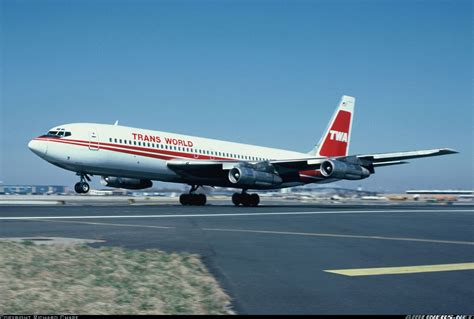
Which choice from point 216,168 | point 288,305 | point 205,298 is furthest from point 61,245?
point 216,168

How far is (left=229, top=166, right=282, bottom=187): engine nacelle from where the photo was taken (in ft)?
115

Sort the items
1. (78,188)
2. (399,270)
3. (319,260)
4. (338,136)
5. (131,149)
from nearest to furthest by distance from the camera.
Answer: (399,270)
(319,260)
(78,188)
(131,149)
(338,136)

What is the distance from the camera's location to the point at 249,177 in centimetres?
3528

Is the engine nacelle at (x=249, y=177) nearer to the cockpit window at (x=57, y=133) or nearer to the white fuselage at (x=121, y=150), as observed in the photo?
the white fuselage at (x=121, y=150)

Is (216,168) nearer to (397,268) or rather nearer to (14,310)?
(397,268)

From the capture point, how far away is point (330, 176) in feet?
119

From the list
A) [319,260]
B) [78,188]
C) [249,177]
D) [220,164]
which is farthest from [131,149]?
[319,260]

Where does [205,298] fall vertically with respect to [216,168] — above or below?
below

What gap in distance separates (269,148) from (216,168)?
9.44m

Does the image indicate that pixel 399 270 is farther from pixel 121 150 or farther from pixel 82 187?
pixel 121 150

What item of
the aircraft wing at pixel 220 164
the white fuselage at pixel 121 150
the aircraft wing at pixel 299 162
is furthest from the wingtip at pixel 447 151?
the white fuselage at pixel 121 150

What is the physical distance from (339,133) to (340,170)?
40.7 feet

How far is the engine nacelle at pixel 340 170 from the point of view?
3603 cm

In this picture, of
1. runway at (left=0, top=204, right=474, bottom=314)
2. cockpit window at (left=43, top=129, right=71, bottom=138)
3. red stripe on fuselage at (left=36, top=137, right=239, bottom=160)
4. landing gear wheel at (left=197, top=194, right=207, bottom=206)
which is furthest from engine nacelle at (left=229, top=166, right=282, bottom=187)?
runway at (left=0, top=204, right=474, bottom=314)
